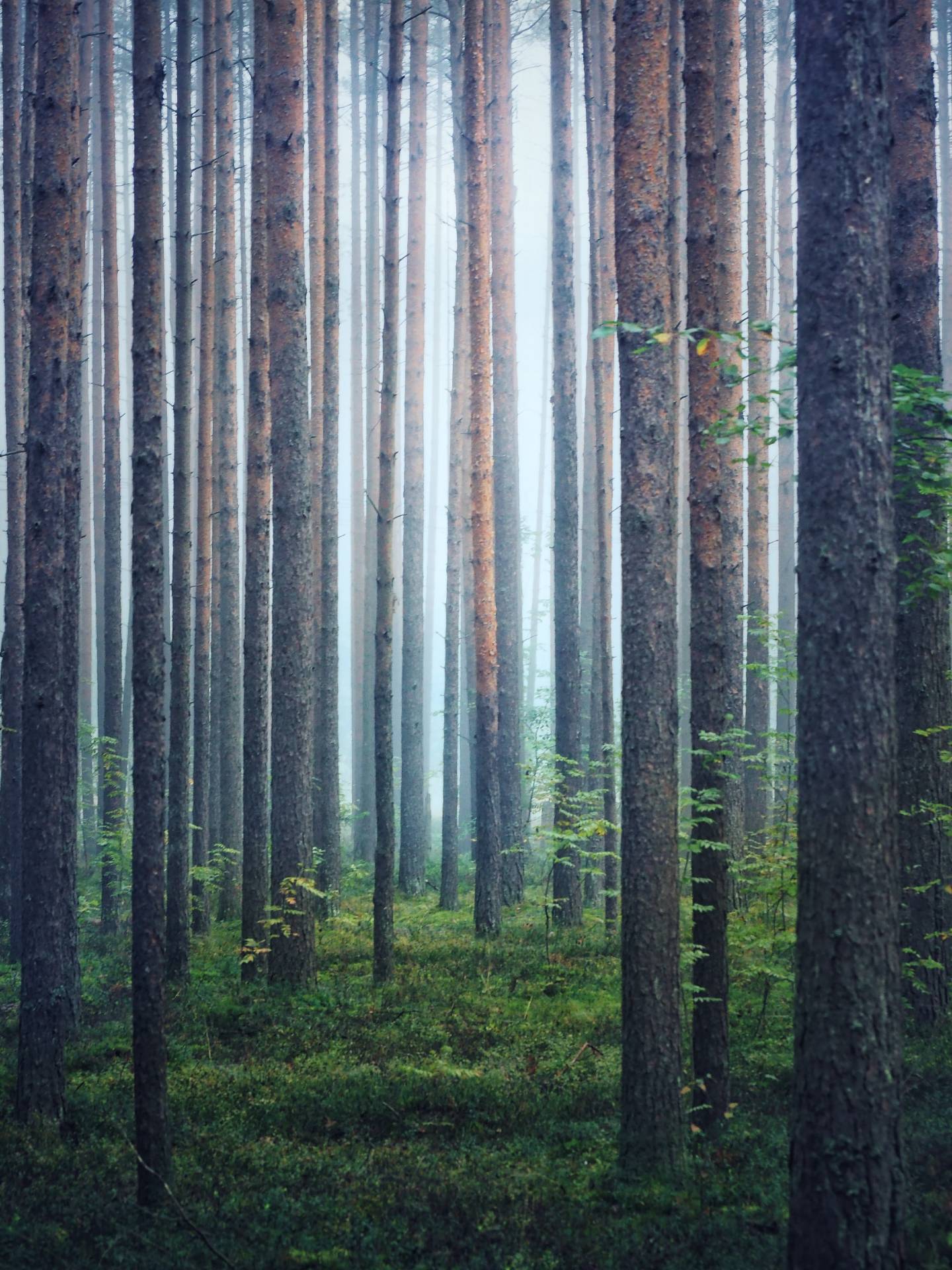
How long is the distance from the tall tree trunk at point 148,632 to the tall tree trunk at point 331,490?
28.2 feet

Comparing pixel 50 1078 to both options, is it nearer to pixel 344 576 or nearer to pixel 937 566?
pixel 937 566

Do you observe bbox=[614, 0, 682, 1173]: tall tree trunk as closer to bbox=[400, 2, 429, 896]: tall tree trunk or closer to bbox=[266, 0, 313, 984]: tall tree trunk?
bbox=[266, 0, 313, 984]: tall tree trunk

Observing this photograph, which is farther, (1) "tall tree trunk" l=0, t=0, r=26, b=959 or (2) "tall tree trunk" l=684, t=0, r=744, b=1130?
(1) "tall tree trunk" l=0, t=0, r=26, b=959

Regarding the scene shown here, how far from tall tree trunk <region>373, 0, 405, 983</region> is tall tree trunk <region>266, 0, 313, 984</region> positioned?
870mm

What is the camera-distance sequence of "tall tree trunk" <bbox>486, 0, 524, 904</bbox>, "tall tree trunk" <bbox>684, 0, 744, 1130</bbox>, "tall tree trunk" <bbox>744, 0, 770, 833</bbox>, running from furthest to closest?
"tall tree trunk" <bbox>744, 0, 770, 833</bbox>, "tall tree trunk" <bbox>486, 0, 524, 904</bbox>, "tall tree trunk" <bbox>684, 0, 744, 1130</bbox>

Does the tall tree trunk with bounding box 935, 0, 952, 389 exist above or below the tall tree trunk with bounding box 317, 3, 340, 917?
above

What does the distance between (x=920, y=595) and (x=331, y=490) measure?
455 inches

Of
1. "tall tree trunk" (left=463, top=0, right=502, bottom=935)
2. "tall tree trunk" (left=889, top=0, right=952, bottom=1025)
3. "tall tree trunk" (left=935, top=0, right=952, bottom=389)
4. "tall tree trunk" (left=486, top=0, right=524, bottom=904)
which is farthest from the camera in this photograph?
"tall tree trunk" (left=935, top=0, right=952, bottom=389)

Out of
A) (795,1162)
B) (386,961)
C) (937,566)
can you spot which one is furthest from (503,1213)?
(937,566)

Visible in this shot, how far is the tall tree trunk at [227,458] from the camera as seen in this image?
1625cm

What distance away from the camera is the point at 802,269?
5176mm

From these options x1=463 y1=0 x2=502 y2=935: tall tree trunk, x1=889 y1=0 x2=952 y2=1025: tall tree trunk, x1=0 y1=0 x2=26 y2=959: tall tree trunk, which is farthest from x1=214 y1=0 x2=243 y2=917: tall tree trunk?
x1=889 y1=0 x2=952 y2=1025: tall tree trunk

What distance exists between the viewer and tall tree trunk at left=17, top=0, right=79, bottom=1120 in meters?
8.52

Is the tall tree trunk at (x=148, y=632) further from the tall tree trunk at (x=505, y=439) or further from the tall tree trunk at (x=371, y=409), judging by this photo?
the tall tree trunk at (x=371, y=409)
